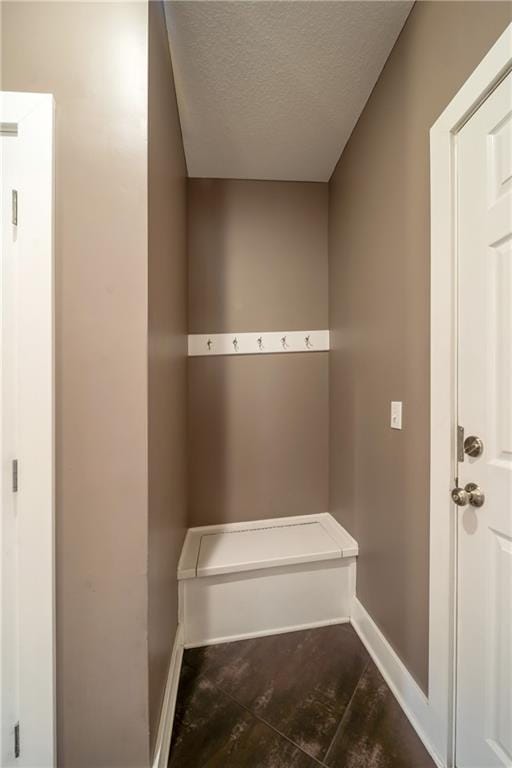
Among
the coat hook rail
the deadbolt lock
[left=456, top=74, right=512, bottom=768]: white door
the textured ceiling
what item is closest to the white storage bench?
[left=456, top=74, right=512, bottom=768]: white door

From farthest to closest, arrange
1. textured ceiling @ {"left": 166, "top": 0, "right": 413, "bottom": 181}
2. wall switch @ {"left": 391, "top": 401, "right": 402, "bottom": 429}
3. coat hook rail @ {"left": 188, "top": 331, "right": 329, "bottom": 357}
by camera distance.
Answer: coat hook rail @ {"left": 188, "top": 331, "right": 329, "bottom": 357} < wall switch @ {"left": 391, "top": 401, "right": 402, "bottom": 429} < textured ceiling @ {"left": 166, "top": 0, "right": 413, "bottom": 181}

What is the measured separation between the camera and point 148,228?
0.90 m

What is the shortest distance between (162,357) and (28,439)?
49cm

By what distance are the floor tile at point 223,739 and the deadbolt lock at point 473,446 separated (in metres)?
1.16

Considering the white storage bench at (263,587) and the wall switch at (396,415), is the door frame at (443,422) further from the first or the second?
the white storage bench at (263,587)

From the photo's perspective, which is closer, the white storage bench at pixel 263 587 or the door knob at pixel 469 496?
the door knob at pixel 469 496

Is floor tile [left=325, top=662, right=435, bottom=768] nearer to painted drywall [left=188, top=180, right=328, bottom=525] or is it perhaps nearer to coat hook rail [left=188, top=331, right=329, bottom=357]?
painted drywall [left=188, top=180, right=328, bottom=525]

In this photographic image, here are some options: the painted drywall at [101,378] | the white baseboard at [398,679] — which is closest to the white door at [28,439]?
the painted drywall at [101,378]

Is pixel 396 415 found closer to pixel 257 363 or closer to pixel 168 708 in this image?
pixel 257 363

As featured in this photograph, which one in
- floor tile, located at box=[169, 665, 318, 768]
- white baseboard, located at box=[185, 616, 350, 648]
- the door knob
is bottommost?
white baseboard, located at box=[185, 616, 350, 648]

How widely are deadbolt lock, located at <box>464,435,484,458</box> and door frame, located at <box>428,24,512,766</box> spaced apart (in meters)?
0.04

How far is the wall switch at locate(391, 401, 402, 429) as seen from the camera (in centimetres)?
120

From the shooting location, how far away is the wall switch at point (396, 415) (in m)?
1.20

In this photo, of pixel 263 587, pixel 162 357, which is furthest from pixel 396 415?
pixel 263 587
